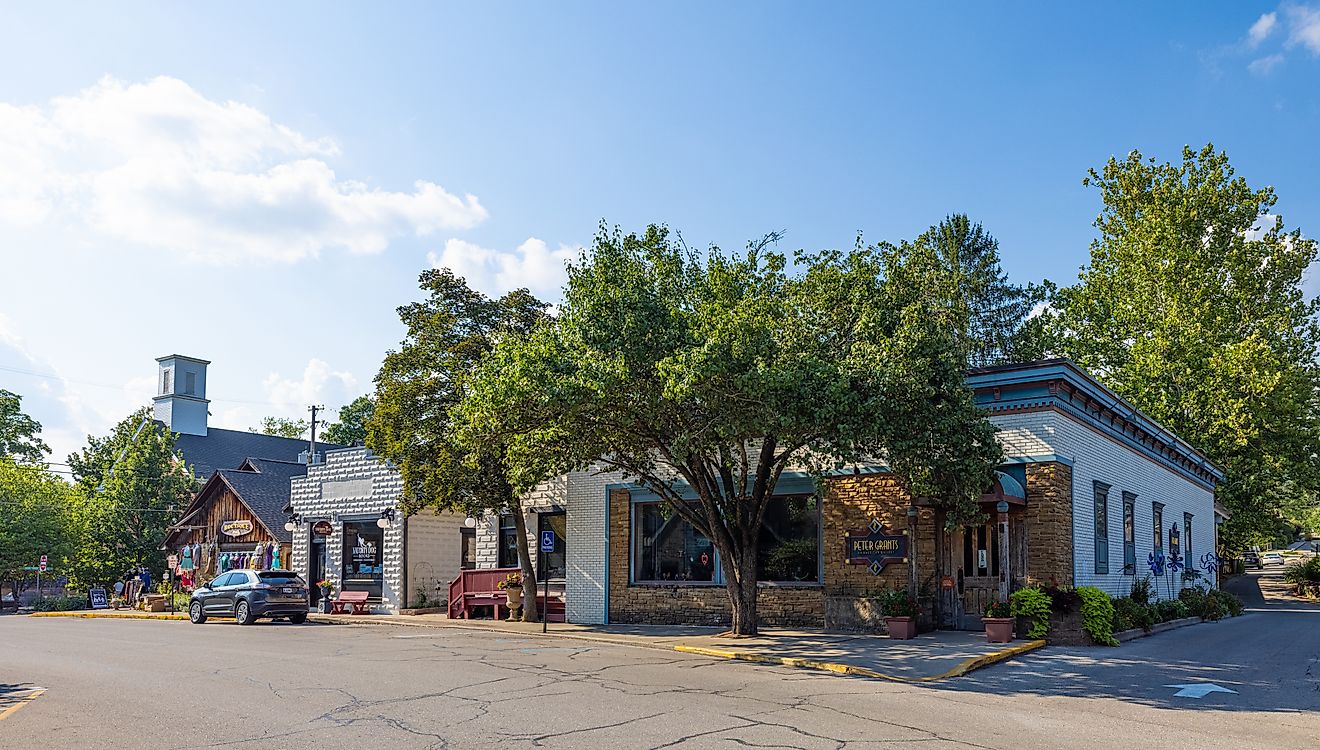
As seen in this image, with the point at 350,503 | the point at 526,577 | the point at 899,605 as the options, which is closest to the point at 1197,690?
the point at 899,605

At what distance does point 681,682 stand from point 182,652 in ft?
34.6

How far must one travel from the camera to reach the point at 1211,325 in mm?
42031

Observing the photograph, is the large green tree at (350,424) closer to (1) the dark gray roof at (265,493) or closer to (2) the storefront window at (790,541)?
(1) the dark gray roof at (265,493)

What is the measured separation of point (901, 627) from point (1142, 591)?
7517mm

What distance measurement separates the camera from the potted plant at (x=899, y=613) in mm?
20328

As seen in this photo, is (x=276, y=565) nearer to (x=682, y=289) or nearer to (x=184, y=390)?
(x=682, y=289)

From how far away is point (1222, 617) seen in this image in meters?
30.0

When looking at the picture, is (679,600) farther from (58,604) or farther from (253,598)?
(58,604)

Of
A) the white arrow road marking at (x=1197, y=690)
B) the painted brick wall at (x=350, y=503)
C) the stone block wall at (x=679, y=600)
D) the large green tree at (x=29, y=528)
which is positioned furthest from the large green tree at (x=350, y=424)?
the white arrow road marking at (x=1197, y=690)

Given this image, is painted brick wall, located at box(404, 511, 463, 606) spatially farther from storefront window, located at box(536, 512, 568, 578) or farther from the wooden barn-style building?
the wooden barn-style building

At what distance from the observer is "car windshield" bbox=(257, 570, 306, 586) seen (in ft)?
98.3

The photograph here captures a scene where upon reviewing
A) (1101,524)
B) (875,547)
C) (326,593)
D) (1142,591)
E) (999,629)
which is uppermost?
(1101,524)

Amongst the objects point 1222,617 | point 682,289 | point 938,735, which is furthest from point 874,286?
point 1222,617

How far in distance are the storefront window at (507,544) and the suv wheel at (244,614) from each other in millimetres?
6893
